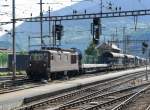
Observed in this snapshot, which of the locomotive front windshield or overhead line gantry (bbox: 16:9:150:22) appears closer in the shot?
the locomotive front windshield

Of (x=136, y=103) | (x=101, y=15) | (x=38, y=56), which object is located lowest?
(x=136, y=103)

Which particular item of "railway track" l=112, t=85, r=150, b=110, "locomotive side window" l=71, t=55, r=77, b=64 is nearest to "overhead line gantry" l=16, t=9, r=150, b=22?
"locomotive side window" l=71, t=55, r=77, b=64

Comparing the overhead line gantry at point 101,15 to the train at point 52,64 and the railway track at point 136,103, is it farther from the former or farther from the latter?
the railway track at point 136,103

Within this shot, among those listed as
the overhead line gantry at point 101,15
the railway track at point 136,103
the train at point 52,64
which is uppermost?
the overhead line gantry at point 101,15

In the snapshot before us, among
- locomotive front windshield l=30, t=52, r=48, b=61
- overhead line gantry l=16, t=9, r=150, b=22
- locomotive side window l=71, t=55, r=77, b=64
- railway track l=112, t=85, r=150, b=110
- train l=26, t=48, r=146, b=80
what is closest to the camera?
railway track l=112, t=85, r=150, b=110

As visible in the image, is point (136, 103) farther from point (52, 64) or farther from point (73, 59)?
point (73, 59)

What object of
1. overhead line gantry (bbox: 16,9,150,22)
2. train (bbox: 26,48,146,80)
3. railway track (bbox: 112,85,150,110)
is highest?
overhead line gantry (bbox: 16,9,150,22)

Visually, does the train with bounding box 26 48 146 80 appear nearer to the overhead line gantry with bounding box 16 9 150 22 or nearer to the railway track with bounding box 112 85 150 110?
the overhead line gantry with bounding box 16 9 150 22

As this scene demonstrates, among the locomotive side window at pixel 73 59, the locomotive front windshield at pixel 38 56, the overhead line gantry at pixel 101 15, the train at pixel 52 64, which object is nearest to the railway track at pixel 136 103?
the train at pixel 52 64

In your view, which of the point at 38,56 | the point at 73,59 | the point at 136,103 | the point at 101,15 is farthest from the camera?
the point at 73,59

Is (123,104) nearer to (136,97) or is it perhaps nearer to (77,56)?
(136,97)

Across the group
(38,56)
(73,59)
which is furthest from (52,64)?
(73,59)

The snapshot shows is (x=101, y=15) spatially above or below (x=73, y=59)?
above

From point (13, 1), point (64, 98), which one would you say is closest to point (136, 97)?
point (64, 98)
